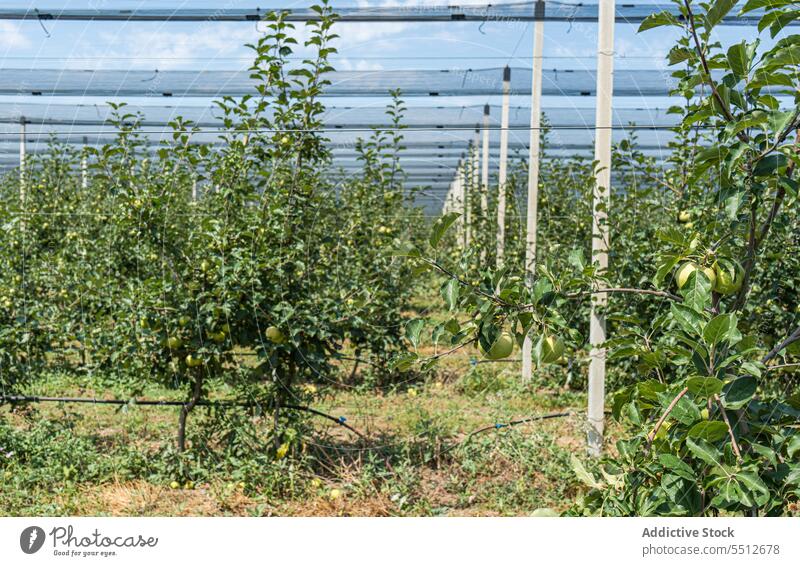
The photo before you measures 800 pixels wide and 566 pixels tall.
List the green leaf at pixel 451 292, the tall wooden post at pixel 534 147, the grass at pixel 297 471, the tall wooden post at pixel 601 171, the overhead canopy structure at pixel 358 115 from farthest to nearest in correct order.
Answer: the overhead canopy structure at pixel 358 115 → the tall wooden post at pixel 534 147 → the tall wooden post at pixel 601 171 → the grass at pixel 297 471 → the green leaf at pixel 451 292

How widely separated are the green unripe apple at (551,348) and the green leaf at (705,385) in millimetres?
282

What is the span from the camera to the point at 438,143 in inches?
432

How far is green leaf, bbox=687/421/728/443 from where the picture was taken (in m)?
1.60

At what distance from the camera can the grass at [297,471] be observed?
3.01 metres

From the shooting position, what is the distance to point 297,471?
124 inches

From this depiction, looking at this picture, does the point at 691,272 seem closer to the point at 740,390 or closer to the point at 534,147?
the point at 740,390

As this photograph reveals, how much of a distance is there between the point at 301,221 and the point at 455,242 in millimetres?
4822

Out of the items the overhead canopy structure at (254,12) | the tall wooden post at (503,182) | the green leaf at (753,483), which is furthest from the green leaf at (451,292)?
the tall wooden post at (503,182)

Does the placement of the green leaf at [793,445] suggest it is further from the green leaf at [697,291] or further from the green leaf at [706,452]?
the green leaf at [697,291]

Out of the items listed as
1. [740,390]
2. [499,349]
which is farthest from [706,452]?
[499,349]

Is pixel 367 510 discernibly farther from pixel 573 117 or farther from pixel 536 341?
pixel 573 117

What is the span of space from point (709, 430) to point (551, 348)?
38cm

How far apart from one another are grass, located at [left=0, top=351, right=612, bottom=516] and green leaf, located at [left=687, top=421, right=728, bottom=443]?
1.49 m

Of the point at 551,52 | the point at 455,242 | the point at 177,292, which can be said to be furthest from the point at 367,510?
the point at 455,242
